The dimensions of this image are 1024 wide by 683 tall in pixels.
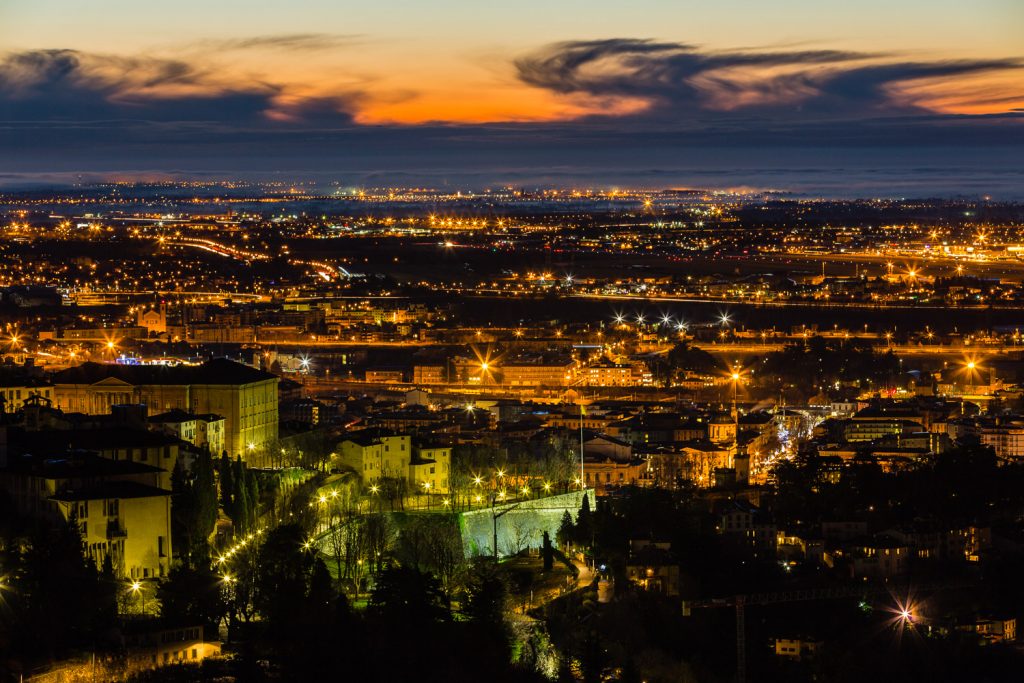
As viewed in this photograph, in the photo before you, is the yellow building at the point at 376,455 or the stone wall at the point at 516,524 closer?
the stone wall at the point at 516,524

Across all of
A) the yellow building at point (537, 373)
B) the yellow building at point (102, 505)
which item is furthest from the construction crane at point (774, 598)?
the yellow building at point (537, 373)

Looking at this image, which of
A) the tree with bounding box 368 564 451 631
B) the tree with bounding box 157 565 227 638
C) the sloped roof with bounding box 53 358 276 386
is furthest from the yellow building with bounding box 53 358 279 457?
the tree with bounding box 157 565 227 638

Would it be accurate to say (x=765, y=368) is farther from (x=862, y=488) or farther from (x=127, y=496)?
(x=127, y=496)

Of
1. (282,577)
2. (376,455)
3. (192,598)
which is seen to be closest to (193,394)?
(376,455)

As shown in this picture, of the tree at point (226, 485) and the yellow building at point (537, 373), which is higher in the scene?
the tree at point (226, 485)

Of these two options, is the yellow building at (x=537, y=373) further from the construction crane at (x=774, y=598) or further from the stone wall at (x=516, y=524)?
the stone wall at (x=516, y=524)
